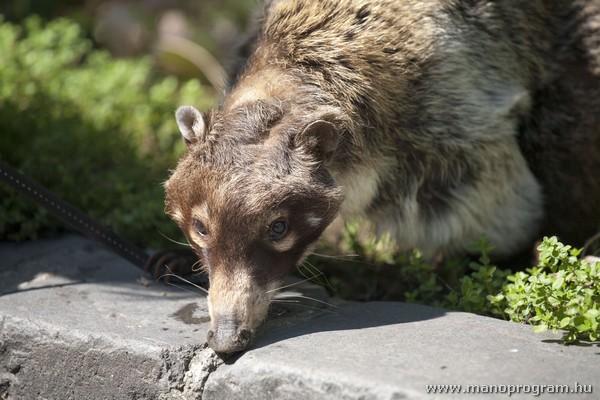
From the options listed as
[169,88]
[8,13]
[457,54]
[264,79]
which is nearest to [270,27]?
[264,79]

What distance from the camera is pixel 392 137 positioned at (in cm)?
399

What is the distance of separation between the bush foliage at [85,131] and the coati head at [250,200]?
1.49 metres

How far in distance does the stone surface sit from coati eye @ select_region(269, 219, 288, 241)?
1.35ft

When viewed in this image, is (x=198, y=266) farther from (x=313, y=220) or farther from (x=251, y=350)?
(x=251, y=350)

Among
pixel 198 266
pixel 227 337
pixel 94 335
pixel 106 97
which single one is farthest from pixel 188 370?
pixel 106 97

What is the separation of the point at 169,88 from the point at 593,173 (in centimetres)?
353

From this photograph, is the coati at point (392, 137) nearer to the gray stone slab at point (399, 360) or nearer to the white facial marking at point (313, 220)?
the white facial marking at point (313, 220)

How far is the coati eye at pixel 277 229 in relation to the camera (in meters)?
3.31

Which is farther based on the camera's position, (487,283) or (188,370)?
(487,283)

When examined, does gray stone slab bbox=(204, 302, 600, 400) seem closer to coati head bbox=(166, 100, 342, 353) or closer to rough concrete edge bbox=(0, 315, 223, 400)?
rough concrete edge bbox=(0, 315, 223, 400)

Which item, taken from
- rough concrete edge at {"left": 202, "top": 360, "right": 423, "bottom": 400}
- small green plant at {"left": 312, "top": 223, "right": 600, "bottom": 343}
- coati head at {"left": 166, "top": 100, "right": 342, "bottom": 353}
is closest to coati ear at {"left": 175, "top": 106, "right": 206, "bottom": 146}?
coati head at {"left": 166, "top": 100, "right": 342, "bottom": 353}

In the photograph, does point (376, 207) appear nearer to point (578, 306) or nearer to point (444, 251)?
point (444, 251)

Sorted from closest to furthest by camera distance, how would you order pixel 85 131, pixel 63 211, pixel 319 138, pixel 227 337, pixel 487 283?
1. pixel 227 337
2. pixel 319 138
3. pixel 487 283
4. pixel 63 211
5. pixel 85 131

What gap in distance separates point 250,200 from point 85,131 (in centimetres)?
290
